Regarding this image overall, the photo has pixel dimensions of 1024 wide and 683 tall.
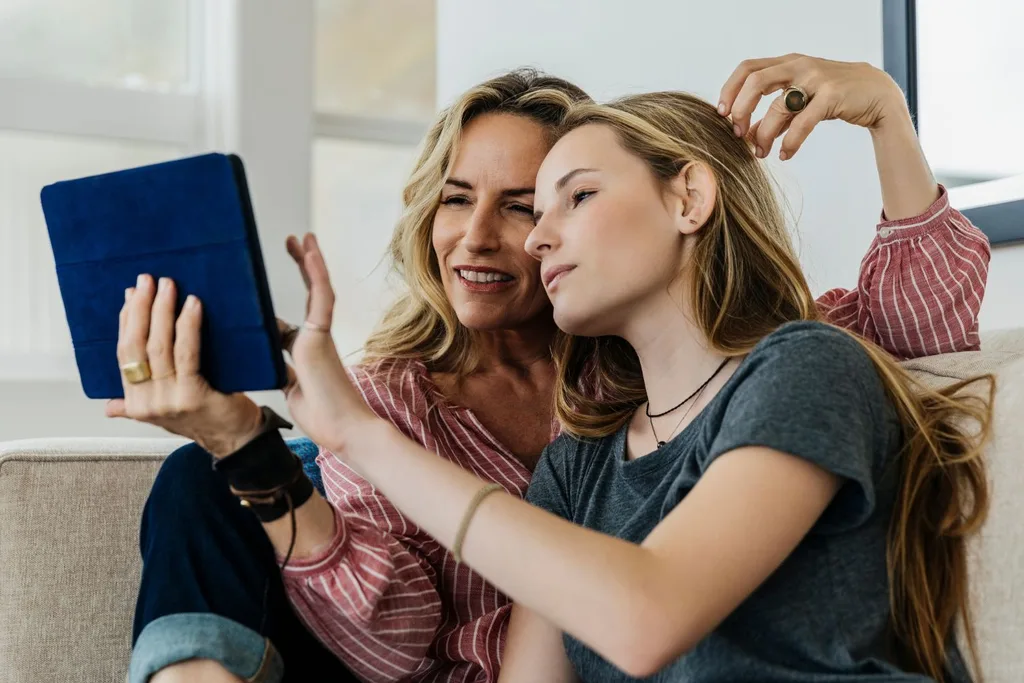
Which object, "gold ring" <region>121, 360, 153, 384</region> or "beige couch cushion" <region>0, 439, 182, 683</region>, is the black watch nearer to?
"gold ring" <region>121, 360, 153, 384</region>

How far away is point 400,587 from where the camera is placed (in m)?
1.29

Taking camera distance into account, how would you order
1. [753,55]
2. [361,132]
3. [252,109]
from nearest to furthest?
[753,55]
[252,109]
[361,132]

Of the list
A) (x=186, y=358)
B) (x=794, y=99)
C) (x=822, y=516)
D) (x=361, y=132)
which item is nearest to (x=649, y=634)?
(x=822, y=516)

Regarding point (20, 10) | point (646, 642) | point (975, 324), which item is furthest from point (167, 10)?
point (646, 642)

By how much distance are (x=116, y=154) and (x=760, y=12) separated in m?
2.07

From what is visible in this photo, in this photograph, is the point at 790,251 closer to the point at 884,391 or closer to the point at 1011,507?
the point at 884,391

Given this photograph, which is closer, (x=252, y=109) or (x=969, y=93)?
(x=969, y=93)

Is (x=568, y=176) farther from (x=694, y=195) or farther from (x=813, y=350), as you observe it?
(x=813, y=350)

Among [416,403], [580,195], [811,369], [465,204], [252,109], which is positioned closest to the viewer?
[811,369]

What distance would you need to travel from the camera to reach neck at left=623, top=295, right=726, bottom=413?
127cm

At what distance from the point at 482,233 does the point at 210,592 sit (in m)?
0.63

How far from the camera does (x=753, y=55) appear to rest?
219 cm

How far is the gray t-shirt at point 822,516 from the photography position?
3.26ft

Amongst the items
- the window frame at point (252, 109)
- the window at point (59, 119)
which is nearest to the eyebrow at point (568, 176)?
the window frame at point (252, 109)
